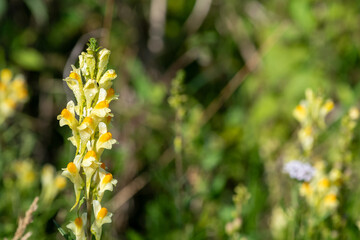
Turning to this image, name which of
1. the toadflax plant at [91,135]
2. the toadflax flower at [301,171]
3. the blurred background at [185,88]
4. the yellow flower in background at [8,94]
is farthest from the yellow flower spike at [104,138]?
the yellow flower in background at [8,94]

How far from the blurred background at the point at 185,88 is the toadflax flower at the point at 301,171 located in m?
0.55

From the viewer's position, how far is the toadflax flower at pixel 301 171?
1.62 metres

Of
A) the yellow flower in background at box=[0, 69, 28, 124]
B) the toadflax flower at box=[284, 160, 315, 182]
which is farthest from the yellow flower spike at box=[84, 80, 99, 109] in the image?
the yellow flower in background at box=[0, 69, 28, 124]

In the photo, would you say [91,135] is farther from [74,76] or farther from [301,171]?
[301,171]

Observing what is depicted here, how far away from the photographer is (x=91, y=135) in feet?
3.56

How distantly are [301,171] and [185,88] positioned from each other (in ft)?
2.96

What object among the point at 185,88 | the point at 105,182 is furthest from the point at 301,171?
the point at 185,88

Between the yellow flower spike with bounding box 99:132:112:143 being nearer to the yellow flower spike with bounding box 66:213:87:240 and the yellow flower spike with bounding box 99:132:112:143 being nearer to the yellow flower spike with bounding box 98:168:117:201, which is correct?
the yellow flower spike with bounding box 98:168:117:201

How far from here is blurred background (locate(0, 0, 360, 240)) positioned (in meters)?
2.44

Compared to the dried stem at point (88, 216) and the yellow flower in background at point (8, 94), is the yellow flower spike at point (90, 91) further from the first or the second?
the yellow flower in background at point (8, 94)

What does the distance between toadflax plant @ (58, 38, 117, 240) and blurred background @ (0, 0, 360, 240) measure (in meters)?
1.12

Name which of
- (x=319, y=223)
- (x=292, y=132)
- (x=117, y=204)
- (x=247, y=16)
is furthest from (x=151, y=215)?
(x=247, y=16)

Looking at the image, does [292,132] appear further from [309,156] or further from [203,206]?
[309,156]

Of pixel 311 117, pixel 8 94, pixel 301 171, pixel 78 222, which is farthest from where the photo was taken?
pixel 8 94
